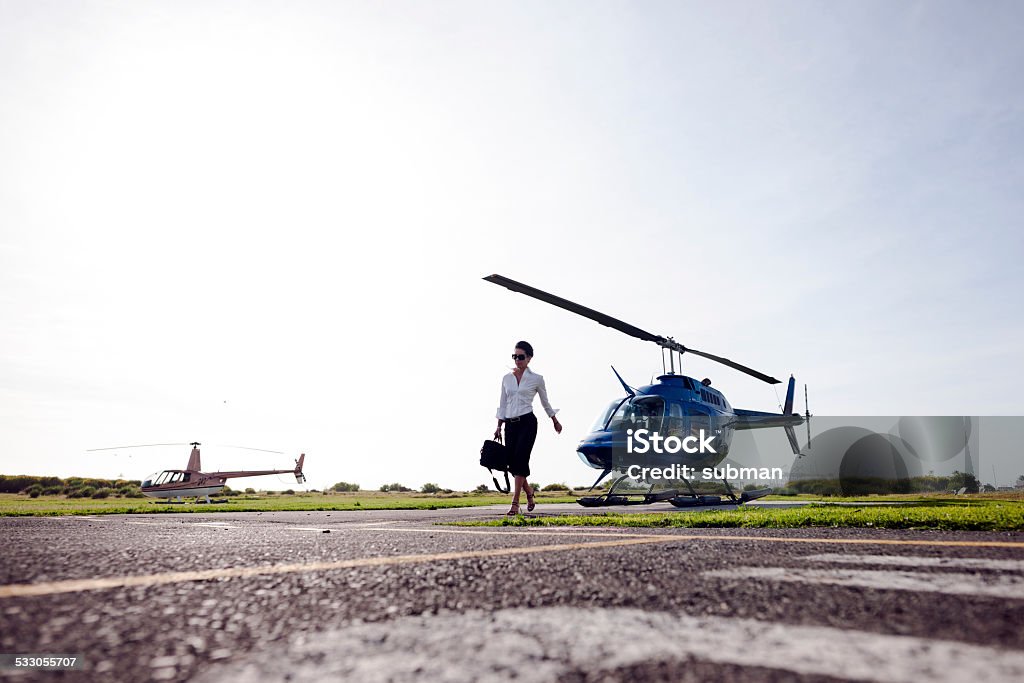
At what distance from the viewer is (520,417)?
25.5 ft

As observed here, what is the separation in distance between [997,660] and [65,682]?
1.88 metres

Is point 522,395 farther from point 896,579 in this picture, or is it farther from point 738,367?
point 738,367

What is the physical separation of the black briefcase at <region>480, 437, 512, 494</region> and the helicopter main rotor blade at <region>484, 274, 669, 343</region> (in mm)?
5653

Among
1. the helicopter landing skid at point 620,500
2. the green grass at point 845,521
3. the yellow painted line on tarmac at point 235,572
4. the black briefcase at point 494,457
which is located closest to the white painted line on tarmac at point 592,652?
the yellow painted line on tarmac at point 235,572

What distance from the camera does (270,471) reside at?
106ft

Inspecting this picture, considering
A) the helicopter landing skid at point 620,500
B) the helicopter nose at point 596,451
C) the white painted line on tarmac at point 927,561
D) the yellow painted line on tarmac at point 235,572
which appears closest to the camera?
the yellow painted line on tarmac at point 235,572

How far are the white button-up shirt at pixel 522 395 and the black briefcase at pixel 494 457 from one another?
0.40 metres

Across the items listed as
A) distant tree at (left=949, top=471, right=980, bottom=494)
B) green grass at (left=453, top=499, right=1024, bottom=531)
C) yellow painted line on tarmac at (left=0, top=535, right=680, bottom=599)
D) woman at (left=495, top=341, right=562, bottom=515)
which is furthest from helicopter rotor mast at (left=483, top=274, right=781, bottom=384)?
distant tree at (left=949, top=471, right=980, bottom=494)

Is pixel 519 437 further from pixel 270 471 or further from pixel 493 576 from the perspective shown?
pixel 270 471

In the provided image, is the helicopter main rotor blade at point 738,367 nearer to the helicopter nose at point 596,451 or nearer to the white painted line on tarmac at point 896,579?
the helicopter nose at point 596,451

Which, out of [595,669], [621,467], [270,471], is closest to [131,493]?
[270,471]

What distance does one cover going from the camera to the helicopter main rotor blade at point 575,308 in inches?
511

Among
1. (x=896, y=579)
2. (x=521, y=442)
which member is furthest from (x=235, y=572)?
(x=521, y=442)

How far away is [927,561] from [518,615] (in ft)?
6.87
